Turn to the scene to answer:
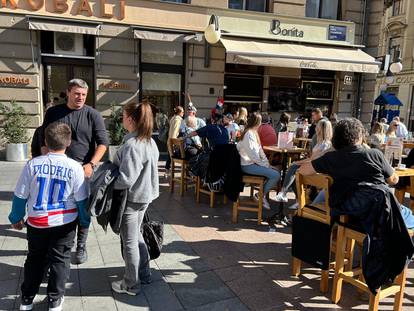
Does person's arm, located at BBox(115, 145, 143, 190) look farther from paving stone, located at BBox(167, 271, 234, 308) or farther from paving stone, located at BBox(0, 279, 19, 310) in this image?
paving stone, located at BBox(0, 279, 19, 310)

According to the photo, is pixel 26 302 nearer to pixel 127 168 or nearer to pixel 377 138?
pixel 127 168

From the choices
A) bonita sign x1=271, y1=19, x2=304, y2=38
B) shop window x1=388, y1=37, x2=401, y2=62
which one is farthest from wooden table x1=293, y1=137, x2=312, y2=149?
shop window x1=388, y1=37, x2=401, y2=62

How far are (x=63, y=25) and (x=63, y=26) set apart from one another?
40 millimetres

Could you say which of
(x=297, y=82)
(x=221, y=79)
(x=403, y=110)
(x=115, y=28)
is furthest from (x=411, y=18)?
(x=115, y=28)

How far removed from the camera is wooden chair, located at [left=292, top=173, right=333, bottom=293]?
3.36 m

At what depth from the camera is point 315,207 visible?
3658mm

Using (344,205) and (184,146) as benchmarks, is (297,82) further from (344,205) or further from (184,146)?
(344,205)

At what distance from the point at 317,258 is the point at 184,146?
3.71 meters

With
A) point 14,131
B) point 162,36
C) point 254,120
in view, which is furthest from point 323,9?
point 14,131

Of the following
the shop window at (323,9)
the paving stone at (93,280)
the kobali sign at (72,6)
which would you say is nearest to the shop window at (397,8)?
the shop window at (323,9)

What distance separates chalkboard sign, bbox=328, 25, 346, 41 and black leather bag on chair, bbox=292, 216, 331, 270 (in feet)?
33.6

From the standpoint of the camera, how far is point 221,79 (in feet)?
36.3

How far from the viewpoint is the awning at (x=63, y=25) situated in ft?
28.6

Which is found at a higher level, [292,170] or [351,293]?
[292,170]
